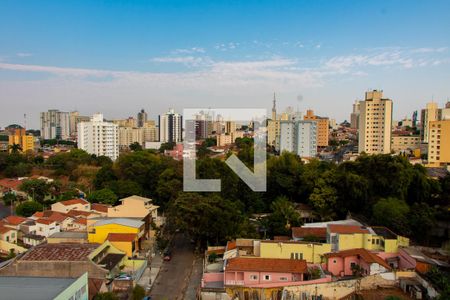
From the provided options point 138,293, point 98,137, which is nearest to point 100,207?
point 138,293

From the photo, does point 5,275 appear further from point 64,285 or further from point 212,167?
point 212,167

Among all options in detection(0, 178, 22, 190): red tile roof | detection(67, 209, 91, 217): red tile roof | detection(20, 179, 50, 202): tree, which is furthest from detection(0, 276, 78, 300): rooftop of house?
detection(0, 178, 22, 190): red tile roof

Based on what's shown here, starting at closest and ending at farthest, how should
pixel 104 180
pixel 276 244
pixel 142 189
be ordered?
pixel 276 244 < pixel 142 189 < pixel 104 180

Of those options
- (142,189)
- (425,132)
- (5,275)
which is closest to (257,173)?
(142,189)

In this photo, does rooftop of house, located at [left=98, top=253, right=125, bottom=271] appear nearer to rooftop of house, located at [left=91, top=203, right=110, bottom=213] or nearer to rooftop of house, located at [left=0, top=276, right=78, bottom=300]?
rooftop of house, located at [left=0, top=276, right=78, bottom=300]

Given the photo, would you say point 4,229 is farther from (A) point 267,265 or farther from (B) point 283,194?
(B) point 283,194

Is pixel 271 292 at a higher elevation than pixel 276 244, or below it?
below

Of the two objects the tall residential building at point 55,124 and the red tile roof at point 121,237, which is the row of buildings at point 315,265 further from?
the tall residential building at point 55,124
